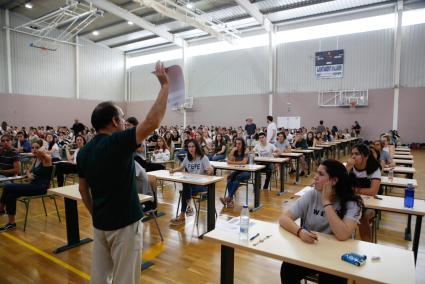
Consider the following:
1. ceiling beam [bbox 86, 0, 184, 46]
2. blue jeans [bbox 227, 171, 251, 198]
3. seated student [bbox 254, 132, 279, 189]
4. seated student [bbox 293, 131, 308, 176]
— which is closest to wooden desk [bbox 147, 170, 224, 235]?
blue jeans [bbox 227, 171, 251, 198]

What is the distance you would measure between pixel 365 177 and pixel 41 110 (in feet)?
61.1

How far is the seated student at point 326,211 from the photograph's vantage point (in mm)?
1987

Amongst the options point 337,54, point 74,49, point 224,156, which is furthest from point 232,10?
point 74,49

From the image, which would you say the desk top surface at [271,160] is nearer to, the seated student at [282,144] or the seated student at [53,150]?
the seated student at [282,144]

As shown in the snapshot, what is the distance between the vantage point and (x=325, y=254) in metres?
1.78

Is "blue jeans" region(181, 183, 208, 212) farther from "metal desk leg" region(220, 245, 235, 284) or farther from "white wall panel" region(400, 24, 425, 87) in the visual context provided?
"white wall panel" region(400, 24, 425, 87)

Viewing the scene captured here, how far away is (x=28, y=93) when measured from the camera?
16656 millimetres

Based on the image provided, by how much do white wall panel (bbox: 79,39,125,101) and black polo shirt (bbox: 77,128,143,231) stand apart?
19606mm

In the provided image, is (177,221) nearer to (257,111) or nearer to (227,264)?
(227,264)

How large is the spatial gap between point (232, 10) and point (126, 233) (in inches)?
564

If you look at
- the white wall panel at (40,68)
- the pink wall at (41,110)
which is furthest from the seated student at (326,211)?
the white wall panel at (40,68)

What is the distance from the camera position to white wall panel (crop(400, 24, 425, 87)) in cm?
1310

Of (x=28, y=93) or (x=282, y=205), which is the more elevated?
(x=28, y=93)

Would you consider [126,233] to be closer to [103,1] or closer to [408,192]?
[408,192]
